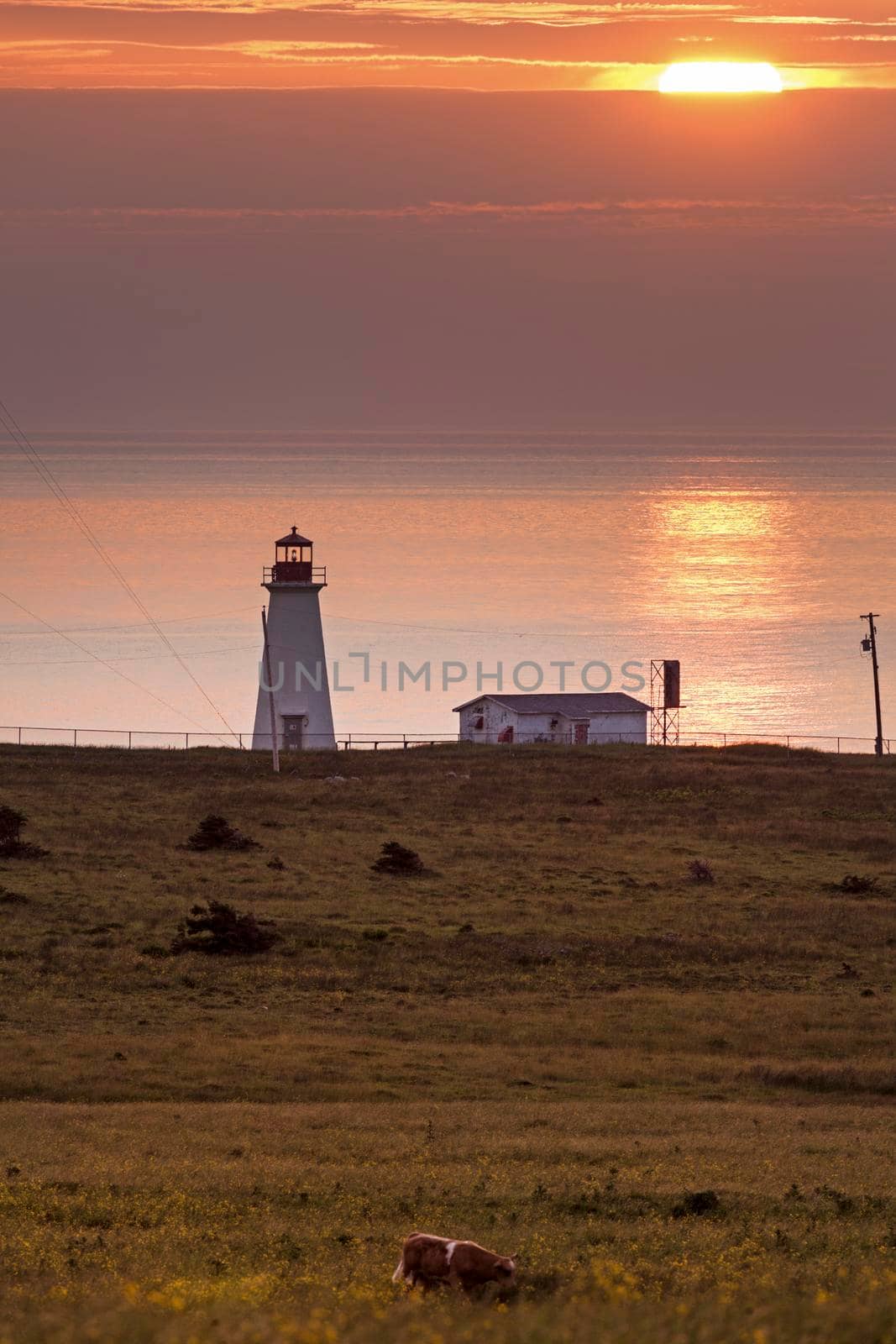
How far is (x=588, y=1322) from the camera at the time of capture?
11.4 meters

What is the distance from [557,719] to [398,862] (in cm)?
4346

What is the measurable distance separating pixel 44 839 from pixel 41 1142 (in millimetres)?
26805

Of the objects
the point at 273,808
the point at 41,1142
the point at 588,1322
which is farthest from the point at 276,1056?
the point at 273,808

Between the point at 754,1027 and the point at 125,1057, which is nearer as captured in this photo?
the point at 125,1057

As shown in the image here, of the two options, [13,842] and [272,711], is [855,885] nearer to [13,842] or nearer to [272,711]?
[13,842]

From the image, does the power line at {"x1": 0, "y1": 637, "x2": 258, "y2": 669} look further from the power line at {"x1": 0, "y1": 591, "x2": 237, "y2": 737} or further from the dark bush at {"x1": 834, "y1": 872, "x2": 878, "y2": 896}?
the dark bush at {"x1": 834, "y1": 872, "x2": 878, "y2": 896}

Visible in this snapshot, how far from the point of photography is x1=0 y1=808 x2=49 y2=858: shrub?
45188mm

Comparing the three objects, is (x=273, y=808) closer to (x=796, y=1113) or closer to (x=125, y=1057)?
(x=125, y=1057)

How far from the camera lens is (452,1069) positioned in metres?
28.5

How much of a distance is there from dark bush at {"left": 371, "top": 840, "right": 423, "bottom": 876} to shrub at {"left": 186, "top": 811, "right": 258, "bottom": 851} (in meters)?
4.39

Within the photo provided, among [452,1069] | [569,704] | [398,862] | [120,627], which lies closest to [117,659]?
[120,627]

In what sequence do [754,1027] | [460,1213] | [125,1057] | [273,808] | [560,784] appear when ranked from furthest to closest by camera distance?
1. [560,784]
2. [273,808]
3. [754,1027]
4. [125,1057]
5. [460,1213]

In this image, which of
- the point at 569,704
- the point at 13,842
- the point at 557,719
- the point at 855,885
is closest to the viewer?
the point at 855,885

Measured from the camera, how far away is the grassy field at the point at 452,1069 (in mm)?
14367
